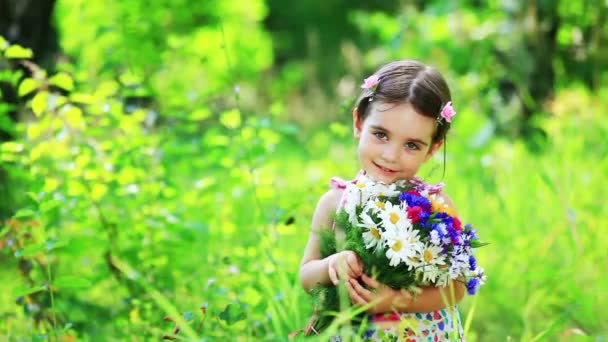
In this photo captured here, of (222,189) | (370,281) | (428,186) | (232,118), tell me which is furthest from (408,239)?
(222,189)

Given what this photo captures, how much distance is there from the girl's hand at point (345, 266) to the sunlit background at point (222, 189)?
371mm

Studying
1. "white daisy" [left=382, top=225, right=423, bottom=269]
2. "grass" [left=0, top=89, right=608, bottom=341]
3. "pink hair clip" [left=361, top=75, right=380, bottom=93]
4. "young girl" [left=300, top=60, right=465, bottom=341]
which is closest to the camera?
"white daisy" [left=382, top=225, right=423, bottom=269]

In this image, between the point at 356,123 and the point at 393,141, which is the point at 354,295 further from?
the point at 356,123

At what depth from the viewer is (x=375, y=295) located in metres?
2.00

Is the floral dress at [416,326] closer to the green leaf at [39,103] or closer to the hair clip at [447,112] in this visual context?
the hair clip at [447,112]

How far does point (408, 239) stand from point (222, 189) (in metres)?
2.32

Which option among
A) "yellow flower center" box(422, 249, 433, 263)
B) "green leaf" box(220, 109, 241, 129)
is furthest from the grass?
"yellow flower center" box(422, 249, 433, 263)

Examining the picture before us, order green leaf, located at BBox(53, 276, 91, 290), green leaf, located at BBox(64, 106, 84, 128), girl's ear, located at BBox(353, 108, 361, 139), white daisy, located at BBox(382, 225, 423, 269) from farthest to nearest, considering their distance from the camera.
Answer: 1. green leaf, located at BBox(64, 106, 84, 128)
2. green leaf, located at BBox(53, 276, 91, 290)
3. girl's ear, located at BBox(353, 108, 361, 139)
4. white daisy, located at BBox(382, 225, 423, 269)

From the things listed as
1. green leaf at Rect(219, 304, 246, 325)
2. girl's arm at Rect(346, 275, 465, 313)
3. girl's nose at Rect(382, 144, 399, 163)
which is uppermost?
girl's nose at Rect(382, 144, 399, 163)

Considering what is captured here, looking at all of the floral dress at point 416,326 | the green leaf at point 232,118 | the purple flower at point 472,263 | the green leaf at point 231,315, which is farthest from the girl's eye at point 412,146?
the green leaf at point 232,118

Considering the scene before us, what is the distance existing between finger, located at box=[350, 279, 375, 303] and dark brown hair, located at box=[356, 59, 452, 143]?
19.3 inches

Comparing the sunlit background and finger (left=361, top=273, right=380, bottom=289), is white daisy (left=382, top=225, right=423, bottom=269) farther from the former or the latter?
the sunlit background

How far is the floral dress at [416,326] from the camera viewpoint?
208 cm

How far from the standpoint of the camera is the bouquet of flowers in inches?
76.9
